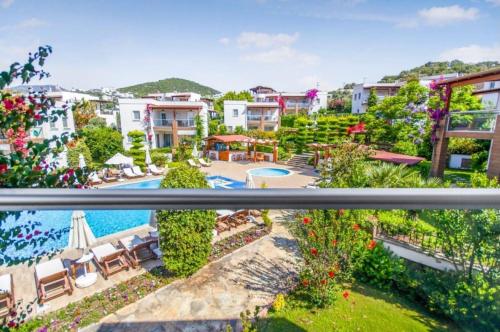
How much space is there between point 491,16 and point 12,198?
4.11 m

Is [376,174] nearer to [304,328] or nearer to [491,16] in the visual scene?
[491,16]

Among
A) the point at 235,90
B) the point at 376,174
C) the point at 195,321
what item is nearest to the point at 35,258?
the point at 195,321

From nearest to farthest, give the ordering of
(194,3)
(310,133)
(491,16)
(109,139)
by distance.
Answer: (491,16), (194,3), (109,139), (310,133)

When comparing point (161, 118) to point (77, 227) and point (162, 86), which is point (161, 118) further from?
point (162, 86)

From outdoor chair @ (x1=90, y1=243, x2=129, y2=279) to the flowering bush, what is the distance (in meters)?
4.59


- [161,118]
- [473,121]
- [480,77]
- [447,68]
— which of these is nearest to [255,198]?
[480,77]

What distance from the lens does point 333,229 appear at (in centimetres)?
504

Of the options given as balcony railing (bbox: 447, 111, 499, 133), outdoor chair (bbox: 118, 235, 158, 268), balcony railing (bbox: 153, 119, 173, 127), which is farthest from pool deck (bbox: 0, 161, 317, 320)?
balcony railing (bbox: 447, 111, 499, 133)

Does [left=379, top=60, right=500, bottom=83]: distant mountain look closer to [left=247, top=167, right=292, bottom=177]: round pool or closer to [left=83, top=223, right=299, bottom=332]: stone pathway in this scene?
[left=83, top=223, right=299, bottom=332]: stone pathway

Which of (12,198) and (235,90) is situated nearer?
(12,198)

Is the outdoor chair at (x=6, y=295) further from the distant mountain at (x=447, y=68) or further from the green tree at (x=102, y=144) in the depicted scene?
the green tree at (x=102, y=144)

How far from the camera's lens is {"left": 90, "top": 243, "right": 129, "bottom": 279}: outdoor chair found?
21.2 ft

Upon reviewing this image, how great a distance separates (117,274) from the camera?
6516 millimetres

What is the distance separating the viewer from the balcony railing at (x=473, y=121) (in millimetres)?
11500
